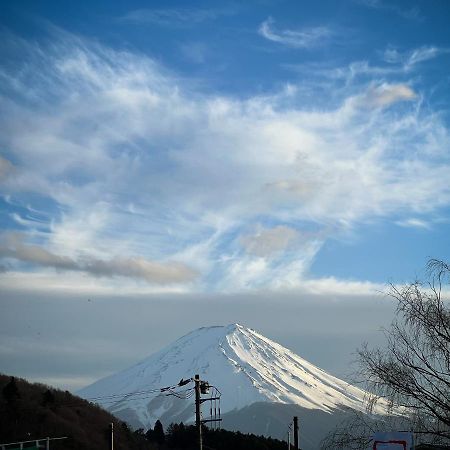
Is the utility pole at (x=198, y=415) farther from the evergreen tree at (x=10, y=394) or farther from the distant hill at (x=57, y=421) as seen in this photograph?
the evergreen tree at (x=10, y=394)

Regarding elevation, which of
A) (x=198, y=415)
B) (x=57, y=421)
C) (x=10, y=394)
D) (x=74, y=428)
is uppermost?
(x=10, y=394)

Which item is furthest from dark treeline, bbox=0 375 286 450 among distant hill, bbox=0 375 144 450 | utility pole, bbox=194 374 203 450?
utility pole, bbox=194 374 203 450

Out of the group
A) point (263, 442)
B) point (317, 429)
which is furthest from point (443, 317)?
point (317, 429)

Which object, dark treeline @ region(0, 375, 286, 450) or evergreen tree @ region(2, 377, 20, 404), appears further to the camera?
evergreen tree @ region(2, 377, 20, 404)

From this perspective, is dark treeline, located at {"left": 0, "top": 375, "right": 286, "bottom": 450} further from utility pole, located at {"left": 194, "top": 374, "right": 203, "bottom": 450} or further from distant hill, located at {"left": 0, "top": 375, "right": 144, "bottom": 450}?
utility pole, located at {"left": 194, "top": 374, "right": 203, "bottom": 450}

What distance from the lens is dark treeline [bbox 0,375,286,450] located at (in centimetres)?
5244

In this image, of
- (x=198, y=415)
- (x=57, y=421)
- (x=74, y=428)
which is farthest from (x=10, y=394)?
(x=198, y=415)

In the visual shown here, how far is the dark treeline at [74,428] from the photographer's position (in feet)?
172

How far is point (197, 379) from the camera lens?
28.1 metres

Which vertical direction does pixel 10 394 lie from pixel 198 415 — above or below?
above

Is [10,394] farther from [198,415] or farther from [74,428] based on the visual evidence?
[198,415]

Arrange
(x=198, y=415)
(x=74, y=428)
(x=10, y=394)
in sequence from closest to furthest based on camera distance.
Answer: (x=198, y=415) < (x=74, y=428) < (x=10, y=394)

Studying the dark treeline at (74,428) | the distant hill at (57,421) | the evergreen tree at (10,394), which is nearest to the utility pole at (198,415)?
the distant hill at (57,421)

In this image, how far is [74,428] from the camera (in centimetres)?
5544
